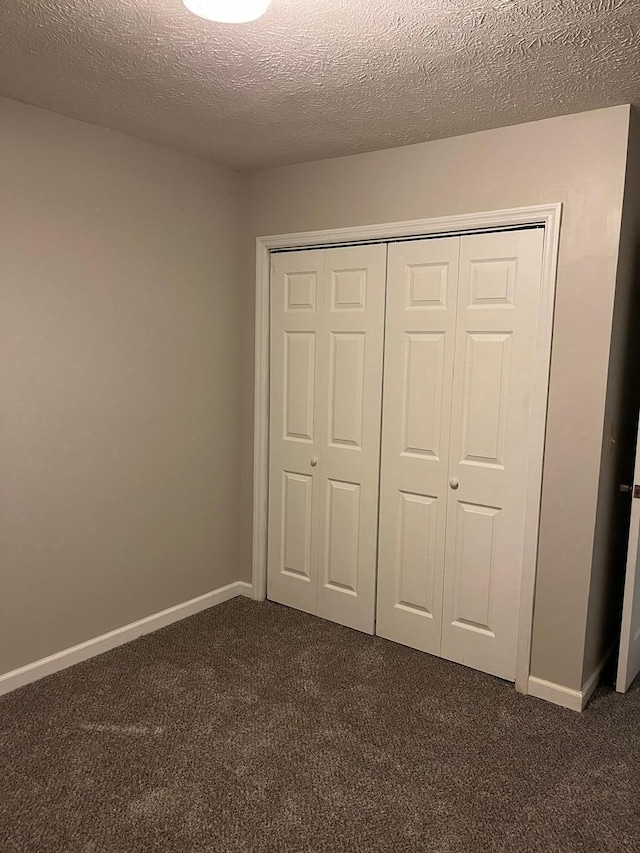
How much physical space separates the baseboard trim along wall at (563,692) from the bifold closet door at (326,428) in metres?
0.86

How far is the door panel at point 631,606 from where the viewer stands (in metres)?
2.74

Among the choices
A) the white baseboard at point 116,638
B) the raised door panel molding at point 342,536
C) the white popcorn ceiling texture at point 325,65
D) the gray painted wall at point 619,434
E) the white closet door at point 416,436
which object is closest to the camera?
the white popcorn ceiling texture at point 325,65

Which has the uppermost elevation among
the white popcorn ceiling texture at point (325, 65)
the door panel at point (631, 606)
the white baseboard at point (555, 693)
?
the white popcorn ceiling texture at point (325, 65)

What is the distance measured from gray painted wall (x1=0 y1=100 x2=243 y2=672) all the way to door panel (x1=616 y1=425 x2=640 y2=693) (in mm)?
2060

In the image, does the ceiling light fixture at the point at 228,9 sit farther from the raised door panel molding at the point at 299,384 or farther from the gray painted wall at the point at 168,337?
the raised door panel molding at the point at 299,384

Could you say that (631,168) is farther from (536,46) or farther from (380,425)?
(380,425)

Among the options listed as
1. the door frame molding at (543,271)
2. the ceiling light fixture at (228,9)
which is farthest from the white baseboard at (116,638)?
the ceiling light fixture at (228,9)

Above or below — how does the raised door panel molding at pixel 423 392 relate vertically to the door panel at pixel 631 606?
above

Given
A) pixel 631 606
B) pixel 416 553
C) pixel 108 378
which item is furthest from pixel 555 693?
pixel 108 378

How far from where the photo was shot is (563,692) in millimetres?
2732

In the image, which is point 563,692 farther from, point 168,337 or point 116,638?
point 168,337

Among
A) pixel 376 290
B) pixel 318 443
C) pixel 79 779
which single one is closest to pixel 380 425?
pixel 318 443

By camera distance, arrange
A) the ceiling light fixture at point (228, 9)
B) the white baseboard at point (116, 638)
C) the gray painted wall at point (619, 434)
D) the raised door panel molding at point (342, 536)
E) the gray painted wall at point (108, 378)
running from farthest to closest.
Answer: the raised door panel molding at point (342, 536) → the white baseboard at point (116, 638) → the gray painted wall at point (108, 378) → the gray painted wall at point (619, 434) → the ceiling light fixture at point (228, 9)

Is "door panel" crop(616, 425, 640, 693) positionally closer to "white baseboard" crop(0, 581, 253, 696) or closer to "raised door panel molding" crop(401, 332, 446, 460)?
"raised door panel molding" crop(401, 332, 446, 460)
